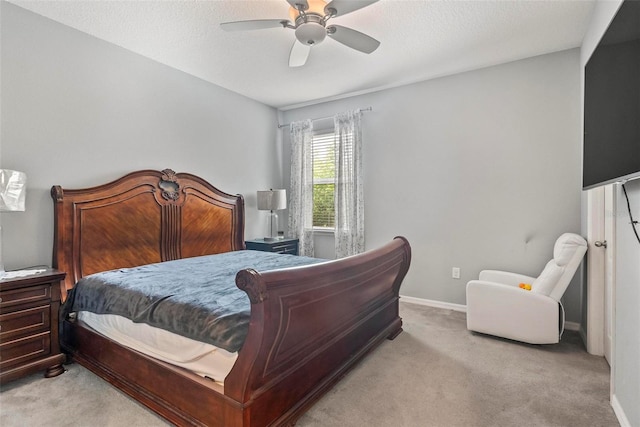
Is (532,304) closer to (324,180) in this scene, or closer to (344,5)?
(344,5)

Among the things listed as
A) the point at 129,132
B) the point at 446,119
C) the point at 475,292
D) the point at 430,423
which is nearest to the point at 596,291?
the point at 475,292

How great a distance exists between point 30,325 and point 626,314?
3550 mm

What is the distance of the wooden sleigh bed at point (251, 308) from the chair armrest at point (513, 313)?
2.16 ft

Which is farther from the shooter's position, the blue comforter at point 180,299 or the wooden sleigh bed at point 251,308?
the blue comforter at point 180,299

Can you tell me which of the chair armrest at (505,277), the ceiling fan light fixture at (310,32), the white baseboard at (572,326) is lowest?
the white baseboard at (572,326)

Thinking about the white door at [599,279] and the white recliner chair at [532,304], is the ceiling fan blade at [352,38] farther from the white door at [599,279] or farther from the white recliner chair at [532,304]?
the white recliner chair at [532,304]

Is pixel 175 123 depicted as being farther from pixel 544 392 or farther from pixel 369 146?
pixel 544 392

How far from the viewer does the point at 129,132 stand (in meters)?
3.12

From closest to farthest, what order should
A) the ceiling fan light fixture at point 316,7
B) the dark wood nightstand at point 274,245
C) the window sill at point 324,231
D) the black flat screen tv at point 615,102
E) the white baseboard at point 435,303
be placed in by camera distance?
1. the black flat screen tv at point 615,102
2. the ceiling fan light fixture at point 316,7
3. the white baseboard at point 435,303
4. the dark wood nightstand at point 274,245
5. the window sill at point 324,231

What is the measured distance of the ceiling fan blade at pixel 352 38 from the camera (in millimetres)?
2184

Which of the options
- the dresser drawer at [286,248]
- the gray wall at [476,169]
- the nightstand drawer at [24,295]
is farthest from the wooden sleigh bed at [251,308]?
the gray wall at [476,169]

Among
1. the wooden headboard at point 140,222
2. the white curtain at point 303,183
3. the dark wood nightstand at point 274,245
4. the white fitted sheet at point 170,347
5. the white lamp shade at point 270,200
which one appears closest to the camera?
the white fitted sheet at point 170,347

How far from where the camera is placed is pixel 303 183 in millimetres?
4672

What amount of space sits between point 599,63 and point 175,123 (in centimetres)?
364
